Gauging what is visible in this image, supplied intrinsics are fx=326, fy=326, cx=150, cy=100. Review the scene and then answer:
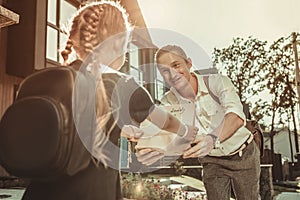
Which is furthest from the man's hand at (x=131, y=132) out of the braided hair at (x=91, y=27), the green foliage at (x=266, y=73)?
the green foliage at (x=266, y=73)

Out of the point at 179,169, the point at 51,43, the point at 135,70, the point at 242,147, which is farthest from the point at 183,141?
the point at 51,43

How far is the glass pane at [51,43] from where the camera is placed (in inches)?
111

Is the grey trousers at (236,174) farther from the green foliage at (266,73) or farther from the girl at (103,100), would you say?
the green foliage at (266,73)

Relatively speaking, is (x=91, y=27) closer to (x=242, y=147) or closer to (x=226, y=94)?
(x=226, y=94)

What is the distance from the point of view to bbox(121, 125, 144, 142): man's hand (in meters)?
0.44

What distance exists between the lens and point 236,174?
0.93 meters

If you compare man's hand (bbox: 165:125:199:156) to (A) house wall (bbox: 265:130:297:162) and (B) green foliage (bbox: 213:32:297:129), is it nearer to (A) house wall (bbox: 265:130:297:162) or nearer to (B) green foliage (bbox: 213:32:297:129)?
(B) green foliage (bbox: 213:32:297:129)

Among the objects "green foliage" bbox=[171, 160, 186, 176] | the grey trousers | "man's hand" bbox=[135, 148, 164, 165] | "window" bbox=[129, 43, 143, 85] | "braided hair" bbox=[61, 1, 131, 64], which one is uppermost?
"window" bbox=[129, 43, 143, 85]

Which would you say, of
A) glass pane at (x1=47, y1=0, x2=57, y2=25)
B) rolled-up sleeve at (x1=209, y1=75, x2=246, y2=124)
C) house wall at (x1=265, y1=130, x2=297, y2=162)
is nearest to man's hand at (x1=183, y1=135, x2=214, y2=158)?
rolled-up sleeve at (x1=209, y1=75, x2=246, y2=124)

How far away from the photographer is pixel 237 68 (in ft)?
7.12

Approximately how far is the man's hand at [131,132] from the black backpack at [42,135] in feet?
0.34

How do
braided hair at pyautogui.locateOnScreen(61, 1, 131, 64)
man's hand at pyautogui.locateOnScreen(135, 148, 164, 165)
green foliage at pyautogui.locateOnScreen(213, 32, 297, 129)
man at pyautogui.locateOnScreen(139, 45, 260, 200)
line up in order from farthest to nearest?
1. green foliage at pyautogui.locateOnScreen(213, 32, 297, 129)
2. man at pyautogui.locateOnScreen(139, 45, 260, 200)
3. man's hand at pyautogui.locateOnScreen(135, 148, 164, 165)
4. braided hair at pyautogui.locateOnScreen(61, 1, 131, 64)

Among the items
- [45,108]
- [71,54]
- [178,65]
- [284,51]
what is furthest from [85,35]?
[284,51]

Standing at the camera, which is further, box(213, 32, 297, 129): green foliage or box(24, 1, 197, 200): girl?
Answer: box(213, 32, 297, 129): green foliage
